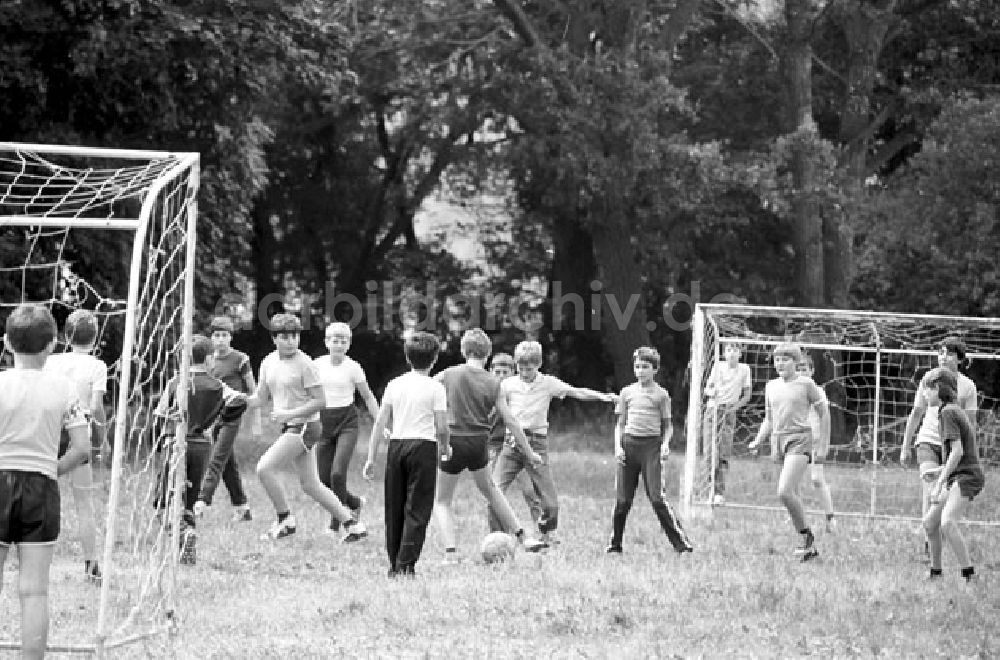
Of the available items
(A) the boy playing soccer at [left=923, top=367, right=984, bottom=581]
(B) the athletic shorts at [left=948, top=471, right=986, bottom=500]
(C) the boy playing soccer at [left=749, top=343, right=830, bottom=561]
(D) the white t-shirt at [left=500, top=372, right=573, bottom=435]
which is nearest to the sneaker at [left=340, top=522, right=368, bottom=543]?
(D) the white t-shirt at [left=500, top=372, right=573, bottom=435]

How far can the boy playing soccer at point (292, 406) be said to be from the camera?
12.4 m

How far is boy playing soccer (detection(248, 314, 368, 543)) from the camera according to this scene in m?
12.4

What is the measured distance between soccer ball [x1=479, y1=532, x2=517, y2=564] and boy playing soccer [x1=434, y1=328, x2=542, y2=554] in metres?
0.28

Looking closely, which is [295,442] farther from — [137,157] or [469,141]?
[469,141]

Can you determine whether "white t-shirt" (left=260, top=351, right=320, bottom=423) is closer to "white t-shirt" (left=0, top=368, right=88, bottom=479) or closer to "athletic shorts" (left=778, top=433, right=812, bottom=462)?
"athletic shorts" (left=778, top=433, right=812, bottom=462)

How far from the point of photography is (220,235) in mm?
24250

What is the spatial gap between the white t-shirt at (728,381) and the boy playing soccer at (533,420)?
448cm

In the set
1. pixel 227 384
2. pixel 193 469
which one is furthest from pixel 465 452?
pixel 227 384

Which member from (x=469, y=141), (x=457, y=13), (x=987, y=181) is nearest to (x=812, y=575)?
(x=987, y=181)

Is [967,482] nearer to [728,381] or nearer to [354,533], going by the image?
[354,533]

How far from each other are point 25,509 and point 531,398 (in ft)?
22.7

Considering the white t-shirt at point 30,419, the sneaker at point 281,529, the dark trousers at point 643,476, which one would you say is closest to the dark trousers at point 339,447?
the sneaker at point 281,529

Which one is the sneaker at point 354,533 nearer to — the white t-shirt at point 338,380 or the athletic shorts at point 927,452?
the white t-shirt at point 338,380

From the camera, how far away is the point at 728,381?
18.1 metres
